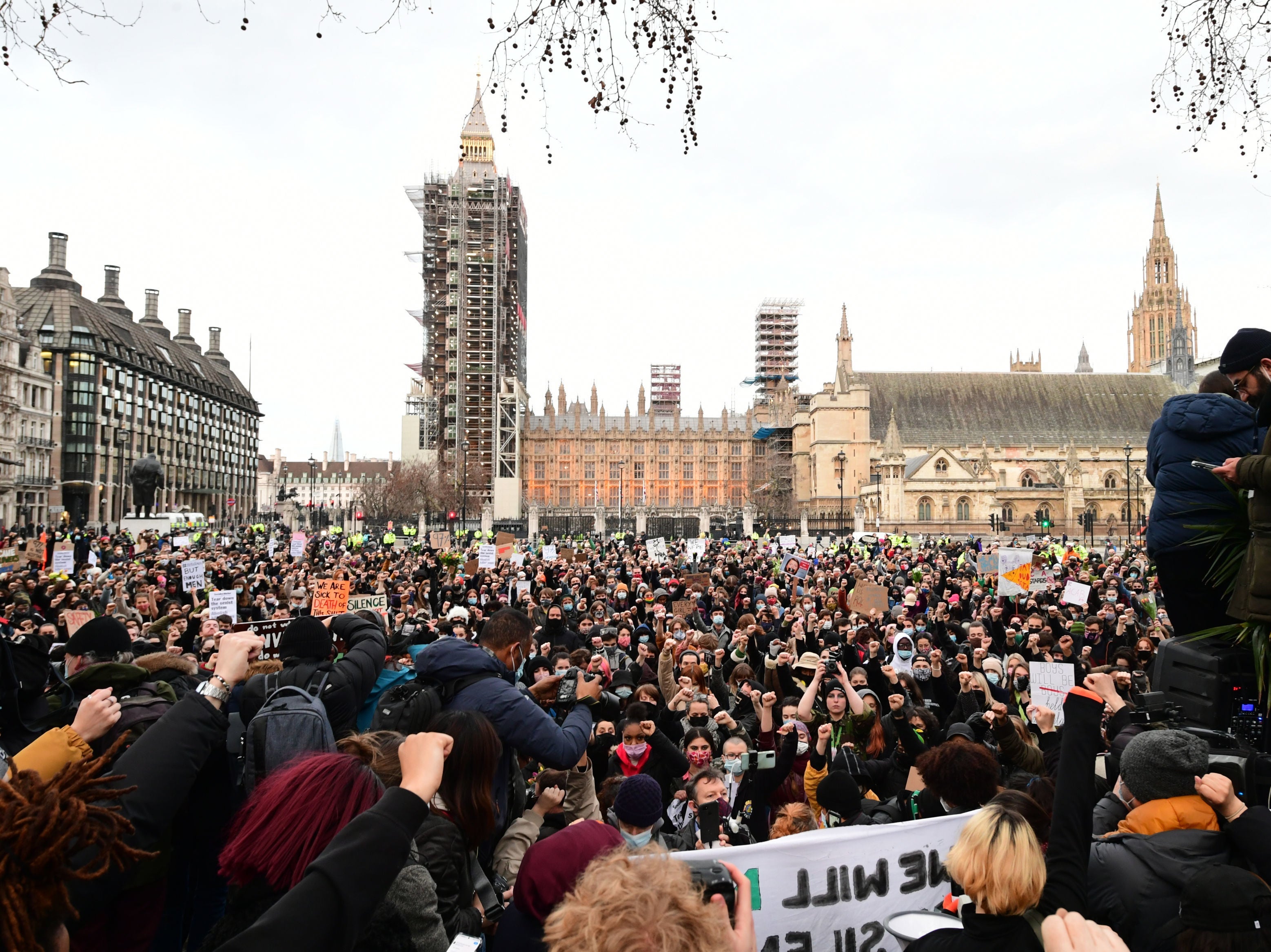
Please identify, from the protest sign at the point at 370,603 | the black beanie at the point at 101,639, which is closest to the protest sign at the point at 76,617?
the protest sign at the point at 370,603

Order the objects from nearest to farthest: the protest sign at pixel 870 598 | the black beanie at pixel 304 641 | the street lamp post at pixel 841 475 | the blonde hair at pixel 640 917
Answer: the blonde hair at pixel 640 917, the black beanie at pixel 304 641, the protest sign at pixel 870 598, the street lamp post at pixel 841 475

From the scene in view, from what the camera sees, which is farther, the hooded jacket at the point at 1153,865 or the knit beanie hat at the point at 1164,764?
the knit beanie hat at the point at 1164,764

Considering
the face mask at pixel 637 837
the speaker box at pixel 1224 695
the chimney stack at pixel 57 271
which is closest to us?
the speaker box at pixel 1224 695

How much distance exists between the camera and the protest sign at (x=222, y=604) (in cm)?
973

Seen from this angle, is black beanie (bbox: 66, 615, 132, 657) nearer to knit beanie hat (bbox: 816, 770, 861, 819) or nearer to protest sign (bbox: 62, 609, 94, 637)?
knit beanie hat (bbox: 816, 770, 861, 819)

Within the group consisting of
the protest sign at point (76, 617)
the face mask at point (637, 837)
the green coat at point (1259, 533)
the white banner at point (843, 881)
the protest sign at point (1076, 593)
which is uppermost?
the green coat at point (1259, 533)

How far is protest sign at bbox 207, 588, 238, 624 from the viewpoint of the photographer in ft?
31.9

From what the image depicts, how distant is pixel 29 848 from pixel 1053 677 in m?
6.02

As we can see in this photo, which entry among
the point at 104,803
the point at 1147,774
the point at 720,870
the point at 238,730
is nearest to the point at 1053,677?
the point at 1147,774

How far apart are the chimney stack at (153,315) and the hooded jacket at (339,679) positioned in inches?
3700

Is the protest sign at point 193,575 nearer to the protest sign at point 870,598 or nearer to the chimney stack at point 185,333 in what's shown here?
the protest sign at point 870,598

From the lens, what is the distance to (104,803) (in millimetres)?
2412

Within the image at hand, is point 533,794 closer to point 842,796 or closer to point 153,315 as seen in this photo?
point 842,796

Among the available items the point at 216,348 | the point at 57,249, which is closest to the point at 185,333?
the point at 216,348
